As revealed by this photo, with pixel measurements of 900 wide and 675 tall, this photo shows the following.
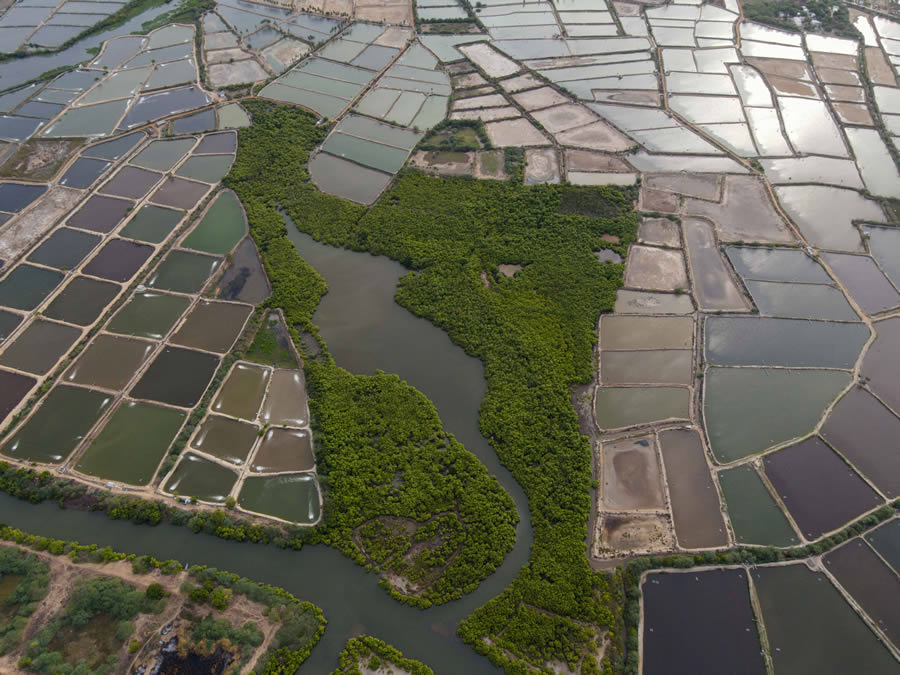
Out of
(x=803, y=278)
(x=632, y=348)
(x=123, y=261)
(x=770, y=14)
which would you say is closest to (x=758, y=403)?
(x=632, y=348)

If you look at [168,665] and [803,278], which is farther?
[803,278]

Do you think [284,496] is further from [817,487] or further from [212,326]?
[817,487]

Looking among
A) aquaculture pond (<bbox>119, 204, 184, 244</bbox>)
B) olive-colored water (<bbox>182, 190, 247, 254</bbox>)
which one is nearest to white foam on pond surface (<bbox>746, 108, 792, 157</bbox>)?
olive-colored water (<bbox>182, 190, 247, 254</bbox>)

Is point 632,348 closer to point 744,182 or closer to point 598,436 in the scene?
point 598,436

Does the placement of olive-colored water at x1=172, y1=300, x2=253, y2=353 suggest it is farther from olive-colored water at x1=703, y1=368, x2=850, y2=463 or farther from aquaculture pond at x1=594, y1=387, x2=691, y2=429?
olive-colored water at x1=703, y1=368, x2=850, y2=463

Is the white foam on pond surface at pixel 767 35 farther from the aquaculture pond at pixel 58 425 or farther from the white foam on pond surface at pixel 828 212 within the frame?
the aquaculture pond at pixel 58 425

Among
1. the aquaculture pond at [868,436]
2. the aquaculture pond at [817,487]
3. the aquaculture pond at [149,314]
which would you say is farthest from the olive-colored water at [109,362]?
the aquaculture pond at [868,436]
